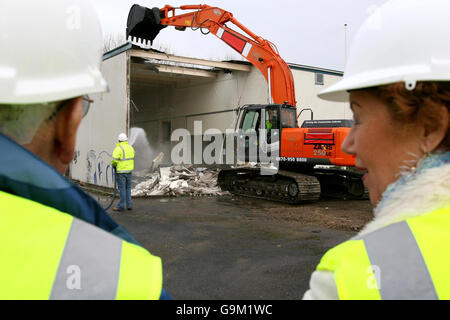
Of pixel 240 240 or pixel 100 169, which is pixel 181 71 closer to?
pixel 100 169

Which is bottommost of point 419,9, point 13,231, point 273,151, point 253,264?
point 253,264

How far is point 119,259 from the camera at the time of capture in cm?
85

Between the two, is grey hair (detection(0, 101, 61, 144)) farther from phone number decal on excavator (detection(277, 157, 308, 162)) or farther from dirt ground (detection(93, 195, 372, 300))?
phone number decal on excavator (detection(277, 157, 308, 162))

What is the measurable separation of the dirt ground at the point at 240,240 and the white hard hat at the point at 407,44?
3393 mm

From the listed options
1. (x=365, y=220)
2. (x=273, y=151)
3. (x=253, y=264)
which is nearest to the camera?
(x=253, y=264)

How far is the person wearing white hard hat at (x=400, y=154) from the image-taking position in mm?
869

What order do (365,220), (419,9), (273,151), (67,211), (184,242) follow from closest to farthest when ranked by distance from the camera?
(67,211) → (419,9) → (184,242) → (365,220) → (273,151)

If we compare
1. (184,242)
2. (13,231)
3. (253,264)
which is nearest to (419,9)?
(13,231)

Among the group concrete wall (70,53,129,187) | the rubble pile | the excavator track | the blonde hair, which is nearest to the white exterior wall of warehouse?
concrete wall (70,53,129,187)

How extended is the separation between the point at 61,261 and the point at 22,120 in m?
0.43

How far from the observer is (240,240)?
264 inches
